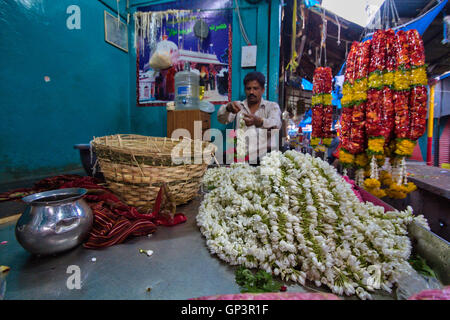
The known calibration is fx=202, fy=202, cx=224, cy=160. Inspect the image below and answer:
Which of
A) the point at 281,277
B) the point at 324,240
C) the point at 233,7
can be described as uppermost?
the point at 233,7

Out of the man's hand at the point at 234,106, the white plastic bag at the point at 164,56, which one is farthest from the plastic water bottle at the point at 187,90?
the man's hand at the point at 234,106

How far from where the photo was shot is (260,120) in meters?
2.60

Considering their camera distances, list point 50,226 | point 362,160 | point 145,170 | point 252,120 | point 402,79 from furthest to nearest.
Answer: point 252,120 → point 362,160 → point 402,79 → point 145,170 → point 50,226

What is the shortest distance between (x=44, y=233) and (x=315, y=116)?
310 centimetres

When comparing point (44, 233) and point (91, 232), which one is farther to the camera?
point (91, 232)

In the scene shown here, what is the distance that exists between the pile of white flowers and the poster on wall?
3.00m

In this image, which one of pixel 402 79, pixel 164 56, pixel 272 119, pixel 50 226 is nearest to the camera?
pixel 50 226

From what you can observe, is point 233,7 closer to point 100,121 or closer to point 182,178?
point 100,121

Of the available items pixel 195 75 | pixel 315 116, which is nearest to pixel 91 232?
pixel 315 116

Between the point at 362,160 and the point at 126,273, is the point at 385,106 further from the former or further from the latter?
the point at 126,273

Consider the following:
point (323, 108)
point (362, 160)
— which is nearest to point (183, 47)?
point (323, 108)

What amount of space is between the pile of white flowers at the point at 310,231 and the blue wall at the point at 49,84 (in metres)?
2.82

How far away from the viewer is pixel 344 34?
5.38m

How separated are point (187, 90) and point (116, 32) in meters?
2.03
